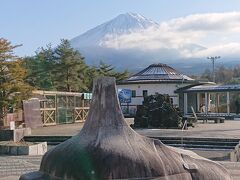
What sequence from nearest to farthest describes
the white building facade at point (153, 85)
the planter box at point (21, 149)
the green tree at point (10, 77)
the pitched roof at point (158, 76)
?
the planter box at point (21, 149) < the green tree at point (10, 77) < the white building facade at point (153, 85) < the pitched roof at point (158, 76)

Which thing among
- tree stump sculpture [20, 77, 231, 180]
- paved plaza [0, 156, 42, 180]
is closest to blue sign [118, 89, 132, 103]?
paved plaza [0, 156, 42, 180]

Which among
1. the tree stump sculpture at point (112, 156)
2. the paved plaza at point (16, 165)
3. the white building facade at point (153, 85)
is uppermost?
the white building facade at point (153, 85)

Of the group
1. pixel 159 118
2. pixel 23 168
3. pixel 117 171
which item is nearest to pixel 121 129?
pixel 117 171

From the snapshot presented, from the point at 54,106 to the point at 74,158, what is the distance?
2459cm

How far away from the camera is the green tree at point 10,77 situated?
19.9 m

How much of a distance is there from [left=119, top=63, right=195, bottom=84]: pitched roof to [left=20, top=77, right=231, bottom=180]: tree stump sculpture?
40.3m

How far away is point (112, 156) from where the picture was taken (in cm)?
641

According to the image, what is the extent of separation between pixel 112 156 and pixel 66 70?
36.9 m

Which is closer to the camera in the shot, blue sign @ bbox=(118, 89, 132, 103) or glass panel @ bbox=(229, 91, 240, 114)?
blue sign @ bbox=(118, 89, 132, 103)

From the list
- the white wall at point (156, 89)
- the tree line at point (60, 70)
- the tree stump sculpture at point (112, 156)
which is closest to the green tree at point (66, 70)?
the tree line at point (60, 70)

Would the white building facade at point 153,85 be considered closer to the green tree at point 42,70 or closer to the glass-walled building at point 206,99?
the glass-walled building at point 206,99

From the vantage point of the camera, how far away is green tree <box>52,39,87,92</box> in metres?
42.6

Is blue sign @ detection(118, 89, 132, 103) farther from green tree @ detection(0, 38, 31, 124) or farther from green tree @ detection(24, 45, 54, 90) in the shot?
green tree @ detection(0, 38, 31, 124)

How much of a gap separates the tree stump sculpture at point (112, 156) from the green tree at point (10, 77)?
1315 centimetres
